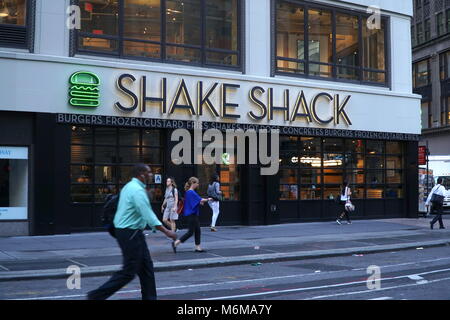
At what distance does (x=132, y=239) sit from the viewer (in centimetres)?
720

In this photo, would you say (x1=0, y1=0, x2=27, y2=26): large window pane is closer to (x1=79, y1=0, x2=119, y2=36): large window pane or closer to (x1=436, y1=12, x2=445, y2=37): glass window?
(x1=79, y1=0, x2=119, y2=36): large window pane

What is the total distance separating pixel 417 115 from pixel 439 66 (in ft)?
90.5

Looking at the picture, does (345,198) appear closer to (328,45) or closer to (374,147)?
(374,147)

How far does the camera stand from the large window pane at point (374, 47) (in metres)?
24.3

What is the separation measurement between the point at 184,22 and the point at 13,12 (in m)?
5.60

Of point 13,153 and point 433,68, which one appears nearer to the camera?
point 13,153

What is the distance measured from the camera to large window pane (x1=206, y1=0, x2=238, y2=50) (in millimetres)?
20656

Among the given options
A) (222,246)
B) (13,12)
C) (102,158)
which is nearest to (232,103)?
(102,158)

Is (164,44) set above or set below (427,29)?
below

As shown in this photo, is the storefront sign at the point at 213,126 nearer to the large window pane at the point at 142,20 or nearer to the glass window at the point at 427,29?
the large window pane at the point at 142,20

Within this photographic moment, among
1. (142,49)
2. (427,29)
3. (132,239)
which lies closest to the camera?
(132,239)

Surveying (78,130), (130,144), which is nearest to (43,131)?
(78,130)

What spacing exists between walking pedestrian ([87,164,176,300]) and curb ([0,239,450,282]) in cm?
423

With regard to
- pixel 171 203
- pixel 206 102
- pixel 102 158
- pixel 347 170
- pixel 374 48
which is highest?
pixel 374 48
